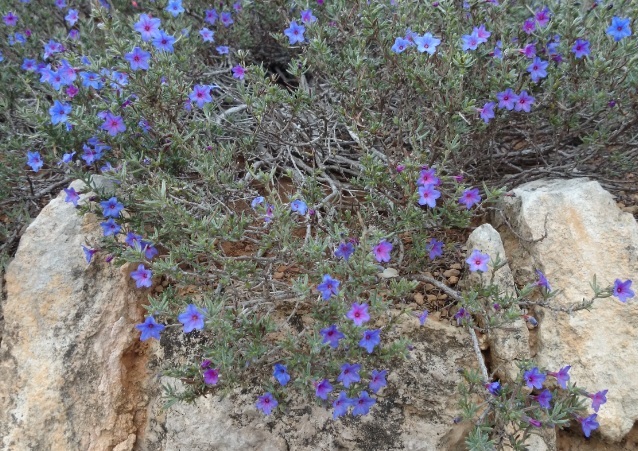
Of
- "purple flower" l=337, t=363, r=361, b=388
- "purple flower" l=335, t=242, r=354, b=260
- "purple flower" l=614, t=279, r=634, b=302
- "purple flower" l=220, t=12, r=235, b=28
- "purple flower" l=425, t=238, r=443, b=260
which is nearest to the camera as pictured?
"purple flower" l=337, t=363, r=361, b=388

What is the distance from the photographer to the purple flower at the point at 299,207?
2.56 m

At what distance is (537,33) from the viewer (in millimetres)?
3184

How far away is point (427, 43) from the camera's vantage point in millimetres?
2812

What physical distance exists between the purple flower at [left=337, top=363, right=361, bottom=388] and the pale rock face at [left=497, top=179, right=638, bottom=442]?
897 mm

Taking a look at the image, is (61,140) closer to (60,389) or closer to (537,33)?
(60,389)

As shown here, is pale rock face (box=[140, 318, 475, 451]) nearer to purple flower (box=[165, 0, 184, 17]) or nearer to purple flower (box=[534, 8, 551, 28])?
purple flower (box=[534, 8, 551, 28])

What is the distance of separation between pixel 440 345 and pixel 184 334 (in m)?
1.17

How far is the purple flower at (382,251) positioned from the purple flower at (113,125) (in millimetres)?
1433

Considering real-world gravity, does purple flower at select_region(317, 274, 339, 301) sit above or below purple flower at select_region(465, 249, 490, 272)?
below

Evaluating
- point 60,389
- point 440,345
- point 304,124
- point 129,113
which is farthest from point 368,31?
point 60,389

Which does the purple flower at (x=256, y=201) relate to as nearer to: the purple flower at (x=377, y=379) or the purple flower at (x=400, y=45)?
the purple flower at (x=377, y=379)

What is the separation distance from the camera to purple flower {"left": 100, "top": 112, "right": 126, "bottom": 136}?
9.75 feet

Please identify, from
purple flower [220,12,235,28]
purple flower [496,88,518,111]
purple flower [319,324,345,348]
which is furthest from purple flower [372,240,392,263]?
purple flower [220,12,235,28]

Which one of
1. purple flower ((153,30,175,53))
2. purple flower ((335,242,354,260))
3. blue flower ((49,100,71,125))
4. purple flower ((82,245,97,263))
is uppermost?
purple flower ((153,30,175,53))
